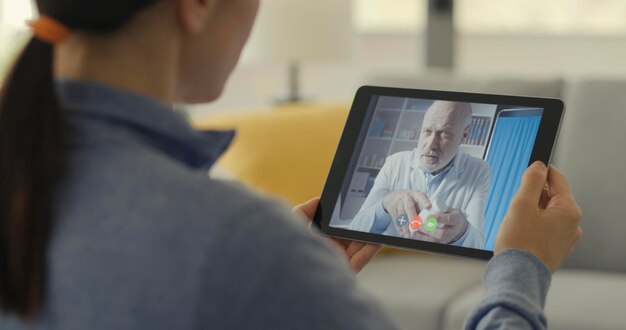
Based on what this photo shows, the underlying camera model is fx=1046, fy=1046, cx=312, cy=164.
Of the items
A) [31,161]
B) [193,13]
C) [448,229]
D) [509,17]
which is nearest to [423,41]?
[509,17]

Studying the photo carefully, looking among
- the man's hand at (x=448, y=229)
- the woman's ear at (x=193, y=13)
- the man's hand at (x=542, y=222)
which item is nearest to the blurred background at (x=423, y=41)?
the man's hand at (x=448, y=229)

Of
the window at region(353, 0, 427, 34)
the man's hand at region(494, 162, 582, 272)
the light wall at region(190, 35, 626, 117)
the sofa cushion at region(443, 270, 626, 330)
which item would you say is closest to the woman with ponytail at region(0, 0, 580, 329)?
the man's hand at region(494, 162, 582, 272)

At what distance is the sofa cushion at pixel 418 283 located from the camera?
245 cm

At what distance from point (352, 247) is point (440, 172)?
0.15m

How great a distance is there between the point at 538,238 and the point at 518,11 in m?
3.23

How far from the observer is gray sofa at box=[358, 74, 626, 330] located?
2441mm

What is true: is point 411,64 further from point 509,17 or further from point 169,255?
point 169,255

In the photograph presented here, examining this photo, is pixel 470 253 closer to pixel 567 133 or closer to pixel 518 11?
pixel 567 133

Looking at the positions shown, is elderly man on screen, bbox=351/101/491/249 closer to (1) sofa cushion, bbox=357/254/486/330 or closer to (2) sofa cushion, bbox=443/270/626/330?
(2) sofa cushion, bbox=443/270/626/330

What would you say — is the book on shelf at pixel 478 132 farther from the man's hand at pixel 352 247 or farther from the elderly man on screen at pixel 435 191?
the man's hand at pixel 352 247

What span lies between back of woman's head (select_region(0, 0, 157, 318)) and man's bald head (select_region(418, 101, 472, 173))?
69 centimetres

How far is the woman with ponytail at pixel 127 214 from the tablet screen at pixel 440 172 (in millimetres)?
588

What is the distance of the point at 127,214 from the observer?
0.69 meters

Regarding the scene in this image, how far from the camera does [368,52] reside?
177 inches
